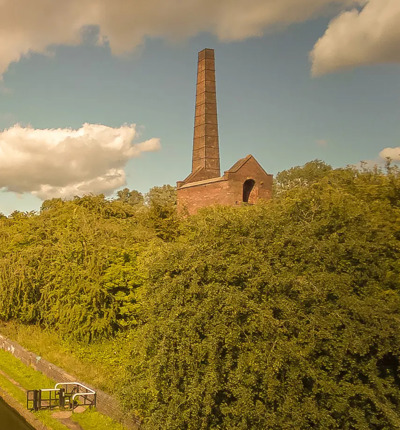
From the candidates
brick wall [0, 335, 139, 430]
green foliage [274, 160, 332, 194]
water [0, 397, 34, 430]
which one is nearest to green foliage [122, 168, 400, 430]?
brick wall [0, 335, 139, 430]

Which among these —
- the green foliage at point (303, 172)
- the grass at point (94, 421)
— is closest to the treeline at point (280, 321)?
the grass at point (94, 421)

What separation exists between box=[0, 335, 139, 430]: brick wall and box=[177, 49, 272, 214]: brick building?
1391 centimetres

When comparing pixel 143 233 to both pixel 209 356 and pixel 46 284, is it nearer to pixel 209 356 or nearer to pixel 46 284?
pixel 46 284

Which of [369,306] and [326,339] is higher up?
[369,306]

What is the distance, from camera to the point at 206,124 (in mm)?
37750

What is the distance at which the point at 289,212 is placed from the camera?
1168 cm

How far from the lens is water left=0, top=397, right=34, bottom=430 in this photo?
12.8m

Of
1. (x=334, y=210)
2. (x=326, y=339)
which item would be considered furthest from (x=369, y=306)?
(x=334, y=210)

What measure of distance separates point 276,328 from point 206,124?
30.8 meters

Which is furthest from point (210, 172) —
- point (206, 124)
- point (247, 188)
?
point (247, 188)

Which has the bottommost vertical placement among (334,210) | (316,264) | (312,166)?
(316,264)

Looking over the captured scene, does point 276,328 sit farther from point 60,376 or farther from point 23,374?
point 23,374

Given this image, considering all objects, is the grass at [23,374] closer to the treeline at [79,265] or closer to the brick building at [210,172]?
the treeline at [79,265]

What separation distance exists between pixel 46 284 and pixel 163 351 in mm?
12141
